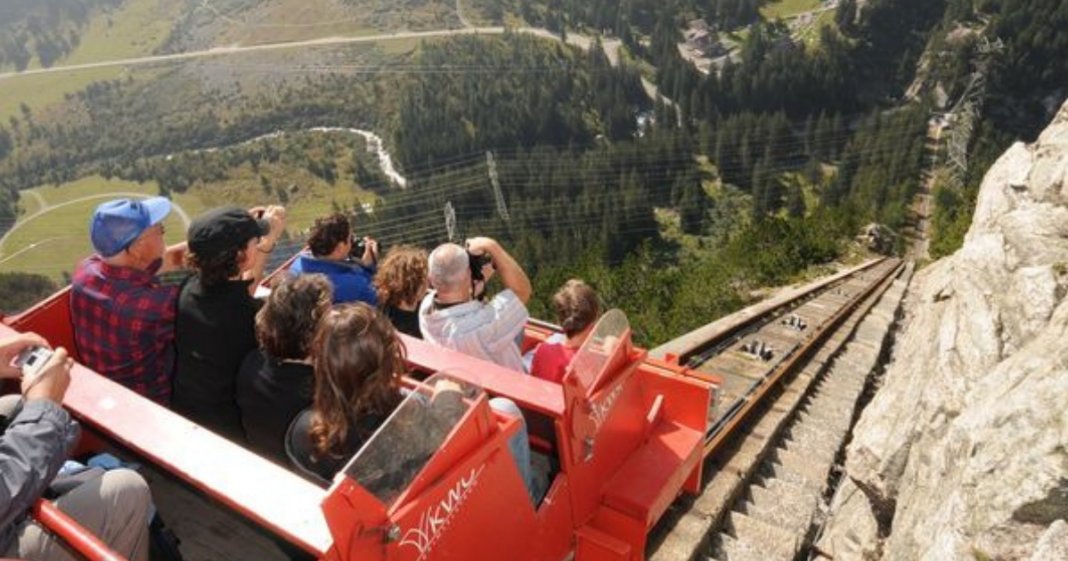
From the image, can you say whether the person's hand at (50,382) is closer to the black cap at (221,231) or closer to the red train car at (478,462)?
the red train car at (478,462)

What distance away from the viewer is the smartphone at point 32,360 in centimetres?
358

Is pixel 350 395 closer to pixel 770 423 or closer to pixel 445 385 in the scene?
pixel 445 385

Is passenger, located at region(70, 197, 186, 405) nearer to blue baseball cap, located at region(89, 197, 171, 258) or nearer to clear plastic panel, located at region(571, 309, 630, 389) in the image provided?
blue baseball cap, located at region(89, 197, 171, 258)

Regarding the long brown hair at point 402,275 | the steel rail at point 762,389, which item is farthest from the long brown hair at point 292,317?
the steel rail at point 762,389

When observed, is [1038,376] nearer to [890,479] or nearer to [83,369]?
[890,479]

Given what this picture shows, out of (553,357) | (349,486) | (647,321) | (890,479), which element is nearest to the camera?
(349,486)

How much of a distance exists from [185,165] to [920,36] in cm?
15926

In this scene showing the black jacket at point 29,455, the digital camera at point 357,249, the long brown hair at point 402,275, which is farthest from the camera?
the digital camera at point 357,249

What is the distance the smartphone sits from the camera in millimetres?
3582

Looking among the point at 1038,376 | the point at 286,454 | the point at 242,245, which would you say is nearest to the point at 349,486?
the point at 286,454

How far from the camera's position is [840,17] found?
153 meters

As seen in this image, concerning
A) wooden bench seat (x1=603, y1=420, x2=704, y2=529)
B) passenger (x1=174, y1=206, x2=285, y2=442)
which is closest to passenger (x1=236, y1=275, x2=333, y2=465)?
passenger (x1=174, y1=206, x2=285, y2=442)

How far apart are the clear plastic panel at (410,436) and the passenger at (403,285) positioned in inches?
70.3

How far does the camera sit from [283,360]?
3.87 metres
